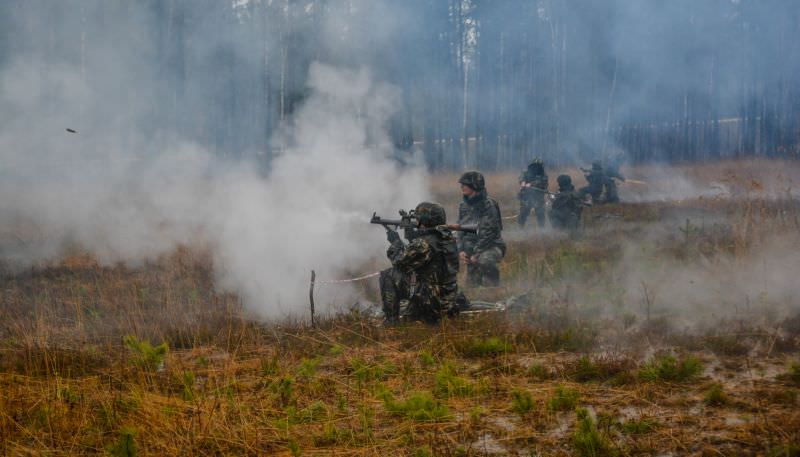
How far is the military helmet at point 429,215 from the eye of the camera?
7.79m

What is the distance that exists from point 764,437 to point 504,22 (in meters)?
23.6

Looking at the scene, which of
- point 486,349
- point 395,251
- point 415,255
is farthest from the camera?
point 395,251

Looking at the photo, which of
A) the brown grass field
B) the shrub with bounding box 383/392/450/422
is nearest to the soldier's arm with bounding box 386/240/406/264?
the brown grass field

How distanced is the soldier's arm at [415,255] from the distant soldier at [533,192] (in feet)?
27.2

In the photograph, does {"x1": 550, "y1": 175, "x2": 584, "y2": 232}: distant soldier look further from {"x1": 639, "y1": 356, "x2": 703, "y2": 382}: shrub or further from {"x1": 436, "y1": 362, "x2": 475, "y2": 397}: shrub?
{"x1": 436, "y1": 362, "x2": 475, "y2": 397}: shrub

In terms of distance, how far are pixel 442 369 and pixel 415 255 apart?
2.07 m

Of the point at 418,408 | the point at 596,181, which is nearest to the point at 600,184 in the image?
the point at 596,181

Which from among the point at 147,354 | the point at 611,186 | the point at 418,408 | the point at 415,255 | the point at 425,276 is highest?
the point at 611,186

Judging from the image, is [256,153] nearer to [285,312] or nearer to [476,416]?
[285,312]

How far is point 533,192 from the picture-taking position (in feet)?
51.4

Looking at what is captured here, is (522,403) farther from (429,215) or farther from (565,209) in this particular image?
(565,209)

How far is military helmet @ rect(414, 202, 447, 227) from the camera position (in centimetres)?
779

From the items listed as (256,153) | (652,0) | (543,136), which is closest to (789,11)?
(652,0)

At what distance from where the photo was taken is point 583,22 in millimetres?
21656
